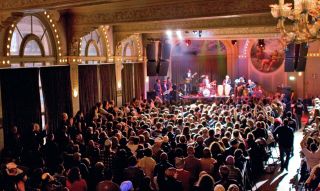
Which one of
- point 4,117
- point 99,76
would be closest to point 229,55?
point 99,76

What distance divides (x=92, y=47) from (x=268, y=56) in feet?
43.9

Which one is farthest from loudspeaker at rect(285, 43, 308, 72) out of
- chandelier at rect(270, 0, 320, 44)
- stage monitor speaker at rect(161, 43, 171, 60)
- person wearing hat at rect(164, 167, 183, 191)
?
person wearing hat at rect(164, 167, 183, 191)

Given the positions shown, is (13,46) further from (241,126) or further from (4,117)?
(241,126)

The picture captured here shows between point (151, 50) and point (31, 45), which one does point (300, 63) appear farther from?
point (31, 45)

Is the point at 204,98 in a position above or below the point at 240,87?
below

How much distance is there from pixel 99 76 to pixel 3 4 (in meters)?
7.89

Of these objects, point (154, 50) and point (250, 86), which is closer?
point (154, 50)

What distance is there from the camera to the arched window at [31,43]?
12.2m

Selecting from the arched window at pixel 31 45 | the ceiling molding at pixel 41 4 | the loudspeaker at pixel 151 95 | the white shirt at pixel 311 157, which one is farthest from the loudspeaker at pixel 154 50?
the white shirt at pixel 311 157

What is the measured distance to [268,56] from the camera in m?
25.9

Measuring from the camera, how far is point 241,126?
1186cm

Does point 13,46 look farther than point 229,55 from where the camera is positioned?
No

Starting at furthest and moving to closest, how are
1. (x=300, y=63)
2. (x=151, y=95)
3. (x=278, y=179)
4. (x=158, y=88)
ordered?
1. (x=158, y=88)
2. (x=151, y=95)
3. (x=300, y=63)
4. (x=278, y=179)

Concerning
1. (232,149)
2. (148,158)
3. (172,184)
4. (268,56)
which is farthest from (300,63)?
(172,184)
